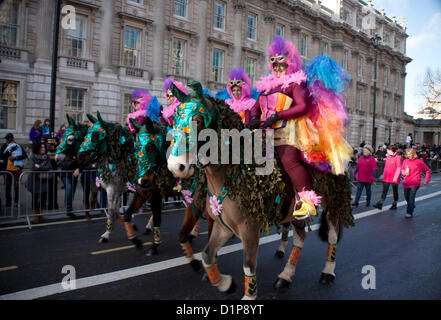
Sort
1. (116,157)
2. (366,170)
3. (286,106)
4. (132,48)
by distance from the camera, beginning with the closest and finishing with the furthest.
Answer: (286,106)
(116,157)
(366,170)
(132,48)

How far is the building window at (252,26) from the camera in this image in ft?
94.2

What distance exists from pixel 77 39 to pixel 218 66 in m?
10.4

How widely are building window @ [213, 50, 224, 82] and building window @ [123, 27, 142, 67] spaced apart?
20.5 feet

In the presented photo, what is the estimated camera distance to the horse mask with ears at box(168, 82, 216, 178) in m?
3.04

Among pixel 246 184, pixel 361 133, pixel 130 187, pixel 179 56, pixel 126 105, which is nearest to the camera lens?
pixel 246 184

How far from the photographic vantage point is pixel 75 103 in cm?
1900

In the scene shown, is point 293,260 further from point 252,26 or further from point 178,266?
point 252,26

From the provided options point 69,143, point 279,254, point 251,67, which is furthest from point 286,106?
point 251,67

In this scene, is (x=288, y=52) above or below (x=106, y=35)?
below

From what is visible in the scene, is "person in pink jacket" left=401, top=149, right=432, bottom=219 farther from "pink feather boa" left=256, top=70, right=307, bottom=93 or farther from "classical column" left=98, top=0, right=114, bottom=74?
"classical column" left=98, top=0, right=114, bottom=74

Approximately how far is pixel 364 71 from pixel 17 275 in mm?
46733

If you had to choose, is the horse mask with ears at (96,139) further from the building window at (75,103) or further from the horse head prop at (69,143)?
the building window at (75,103)

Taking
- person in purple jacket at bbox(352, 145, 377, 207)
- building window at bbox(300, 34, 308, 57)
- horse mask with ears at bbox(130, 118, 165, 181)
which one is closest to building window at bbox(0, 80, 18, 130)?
horse mask with ears at bbox(130, 118, 165, 181)

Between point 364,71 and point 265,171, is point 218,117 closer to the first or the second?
point 265,171
